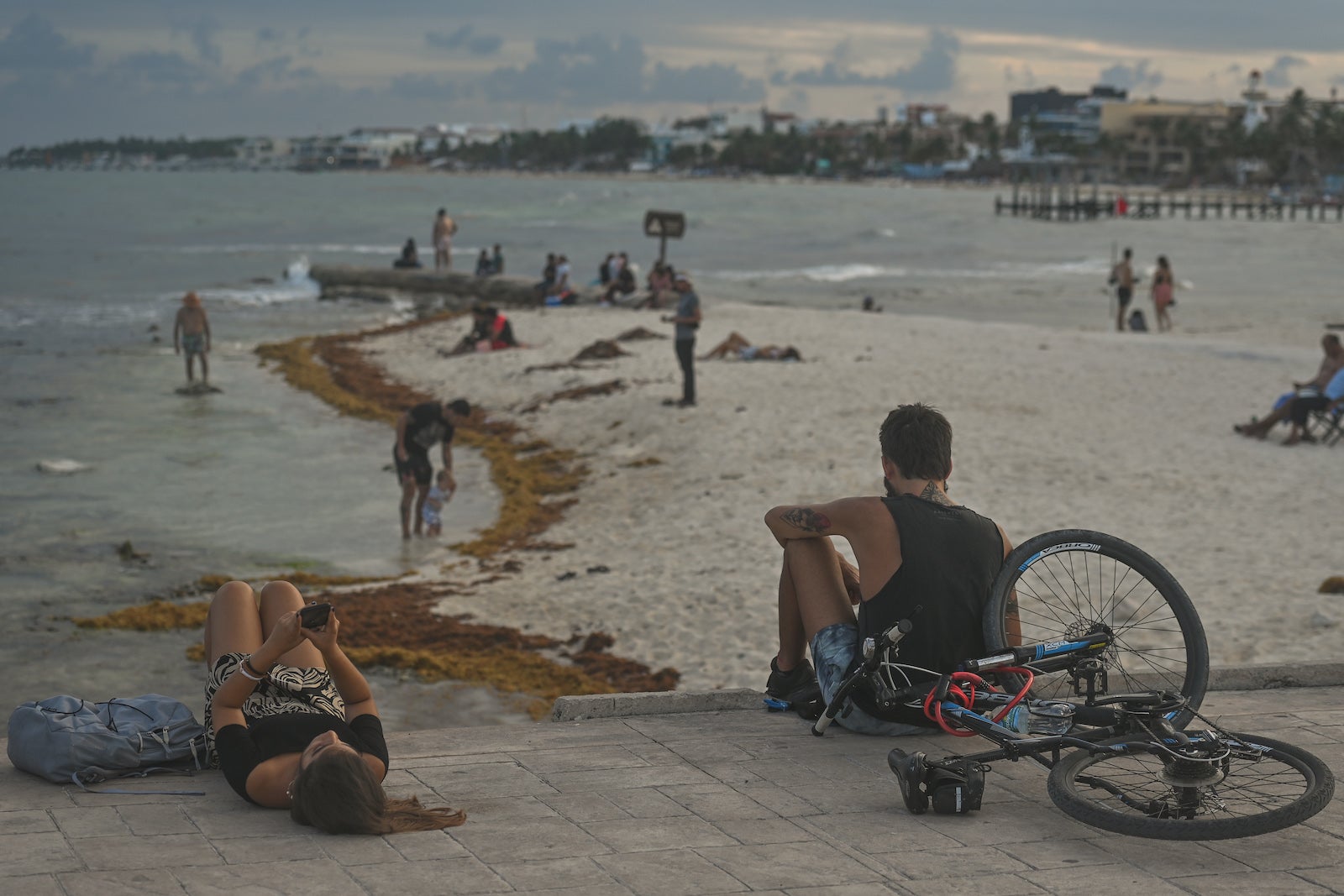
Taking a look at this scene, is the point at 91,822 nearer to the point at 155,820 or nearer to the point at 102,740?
the point at 155,820

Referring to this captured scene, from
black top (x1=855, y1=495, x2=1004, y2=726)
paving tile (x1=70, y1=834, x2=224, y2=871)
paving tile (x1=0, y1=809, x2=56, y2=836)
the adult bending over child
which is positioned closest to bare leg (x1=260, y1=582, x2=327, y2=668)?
the adult bending over child

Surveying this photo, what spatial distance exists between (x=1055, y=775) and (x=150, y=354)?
83.9ft

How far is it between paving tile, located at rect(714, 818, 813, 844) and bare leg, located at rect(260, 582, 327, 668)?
1.59 meters

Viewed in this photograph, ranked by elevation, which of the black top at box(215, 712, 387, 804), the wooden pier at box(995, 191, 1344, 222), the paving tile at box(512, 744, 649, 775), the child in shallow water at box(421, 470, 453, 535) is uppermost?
the wooden pier at box(995, 191, 1344, 222)

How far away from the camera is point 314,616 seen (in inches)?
173

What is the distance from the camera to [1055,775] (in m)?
4.36

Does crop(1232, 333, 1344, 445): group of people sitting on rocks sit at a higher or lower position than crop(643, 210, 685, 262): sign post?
lower

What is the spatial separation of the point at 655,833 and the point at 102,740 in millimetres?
1985

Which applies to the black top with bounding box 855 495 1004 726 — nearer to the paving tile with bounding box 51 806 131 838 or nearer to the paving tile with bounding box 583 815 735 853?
the paving tile with bounding box 583 815 735 853

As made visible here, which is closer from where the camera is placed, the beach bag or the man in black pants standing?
the beach bag

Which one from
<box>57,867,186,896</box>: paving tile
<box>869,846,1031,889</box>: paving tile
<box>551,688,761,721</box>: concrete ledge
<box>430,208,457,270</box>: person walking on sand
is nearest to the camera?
<box>57,867,186,896</box>: paving tile

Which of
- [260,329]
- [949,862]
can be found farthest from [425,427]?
[260,329]

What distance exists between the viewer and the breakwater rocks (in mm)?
33719

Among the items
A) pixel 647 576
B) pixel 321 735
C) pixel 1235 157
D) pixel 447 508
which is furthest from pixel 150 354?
pixel 1235 157
